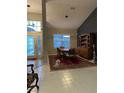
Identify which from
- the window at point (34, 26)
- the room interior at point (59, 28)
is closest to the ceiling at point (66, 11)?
the room interior at point (59, 28)

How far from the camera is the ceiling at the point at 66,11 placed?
24.3 ft

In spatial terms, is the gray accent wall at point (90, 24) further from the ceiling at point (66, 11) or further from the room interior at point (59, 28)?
the ceiling at point (66, 11)

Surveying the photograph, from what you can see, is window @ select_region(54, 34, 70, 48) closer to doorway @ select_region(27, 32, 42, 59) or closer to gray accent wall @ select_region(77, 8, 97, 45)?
gray accent wall @ select_region(77, 8, 97, 45)

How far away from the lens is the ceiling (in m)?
7.41

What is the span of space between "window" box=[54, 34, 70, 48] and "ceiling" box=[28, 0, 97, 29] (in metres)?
1.00

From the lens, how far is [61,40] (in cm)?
1195

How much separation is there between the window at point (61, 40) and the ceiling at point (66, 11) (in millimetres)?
997

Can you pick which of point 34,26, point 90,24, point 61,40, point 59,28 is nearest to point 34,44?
point 34,26

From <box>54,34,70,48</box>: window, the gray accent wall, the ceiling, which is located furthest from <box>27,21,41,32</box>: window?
the gray accent wall

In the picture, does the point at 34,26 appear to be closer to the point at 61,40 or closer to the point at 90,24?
the point at 61,40
